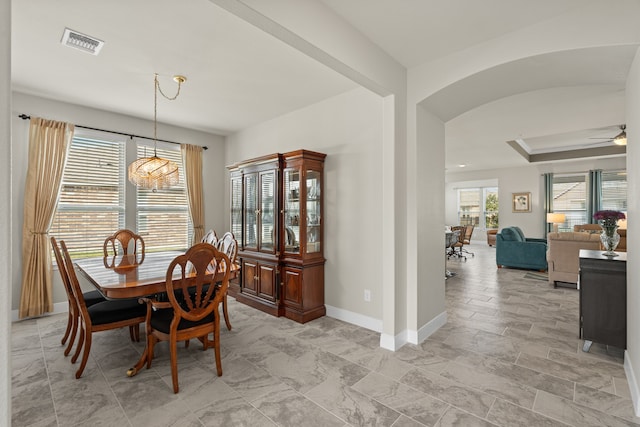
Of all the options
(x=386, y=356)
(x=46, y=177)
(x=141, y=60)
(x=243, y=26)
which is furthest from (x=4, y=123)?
(x=46, y=177)

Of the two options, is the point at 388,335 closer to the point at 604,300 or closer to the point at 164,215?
the point at 604,300

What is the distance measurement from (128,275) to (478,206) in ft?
39.4

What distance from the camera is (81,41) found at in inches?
105

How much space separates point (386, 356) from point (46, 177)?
4.69 m

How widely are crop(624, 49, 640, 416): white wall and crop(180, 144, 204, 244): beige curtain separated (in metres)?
5.48

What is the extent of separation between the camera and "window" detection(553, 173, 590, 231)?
8938 mm

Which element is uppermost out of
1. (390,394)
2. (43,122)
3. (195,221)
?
(43,122)

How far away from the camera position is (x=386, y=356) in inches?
112

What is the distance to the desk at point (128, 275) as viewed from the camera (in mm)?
2344

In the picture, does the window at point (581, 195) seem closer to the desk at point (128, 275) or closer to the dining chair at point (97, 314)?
the desk at point (128, 275)

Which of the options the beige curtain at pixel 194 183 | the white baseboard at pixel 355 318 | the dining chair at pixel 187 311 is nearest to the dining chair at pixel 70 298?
the dining chair at pixel 187 311

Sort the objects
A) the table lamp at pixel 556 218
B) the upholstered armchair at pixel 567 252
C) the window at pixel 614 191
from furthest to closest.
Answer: the table lamp at pixel 556 218, the window at pixel 614 191, the upholstered armchair at pixel 567 252

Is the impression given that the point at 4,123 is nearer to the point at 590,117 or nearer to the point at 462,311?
the point at 462,311

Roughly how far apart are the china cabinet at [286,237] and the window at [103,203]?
173cm
